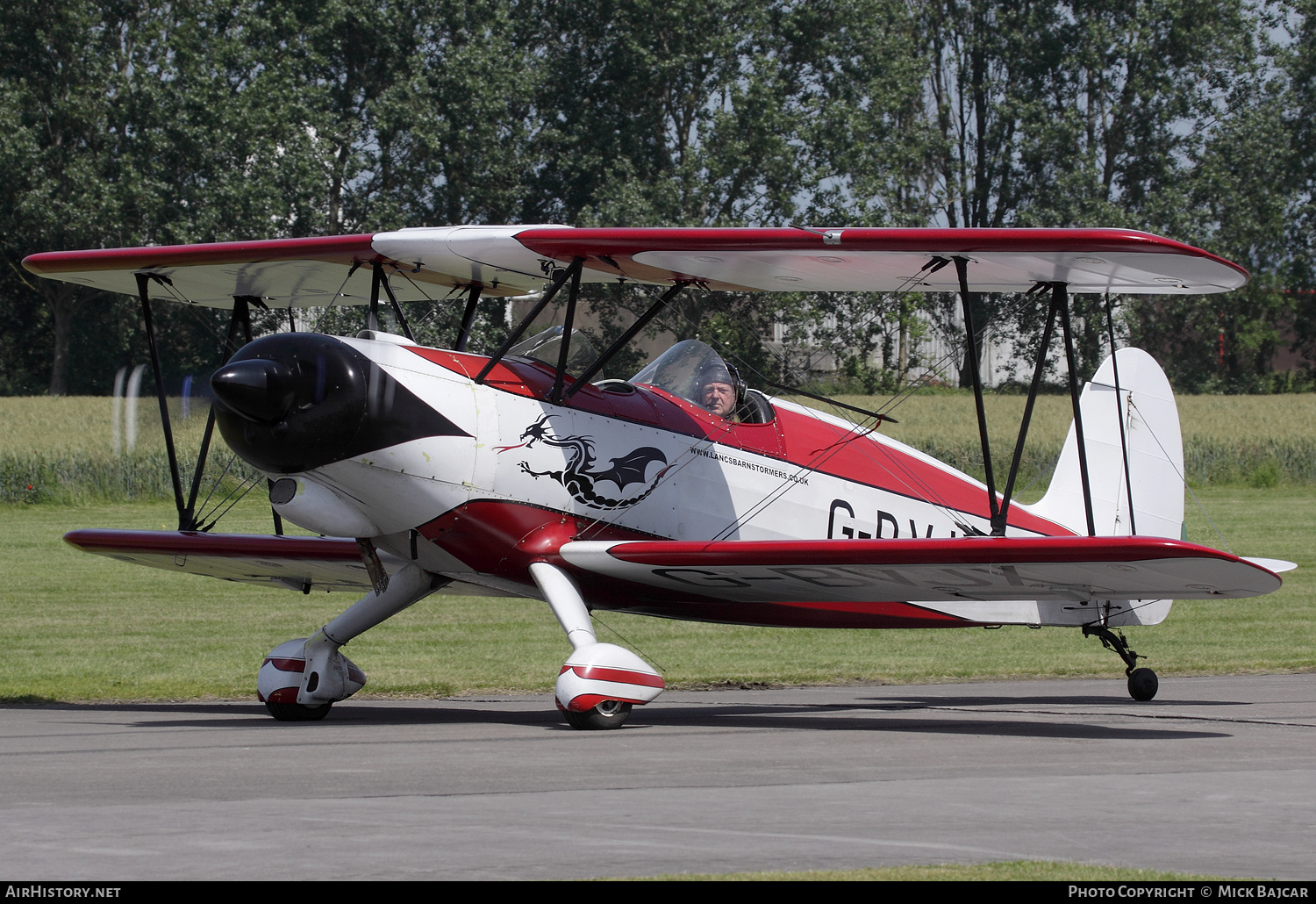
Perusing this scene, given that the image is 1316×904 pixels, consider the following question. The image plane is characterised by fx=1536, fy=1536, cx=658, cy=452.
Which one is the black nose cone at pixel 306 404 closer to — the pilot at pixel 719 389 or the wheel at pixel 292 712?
Result: the wheel at pixel 292 712

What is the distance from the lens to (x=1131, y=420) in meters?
13.1

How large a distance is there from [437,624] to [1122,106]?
181 ft

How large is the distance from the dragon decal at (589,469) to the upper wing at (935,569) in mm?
415

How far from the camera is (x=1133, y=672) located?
483 inches

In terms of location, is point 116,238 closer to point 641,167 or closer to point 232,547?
point 641,167

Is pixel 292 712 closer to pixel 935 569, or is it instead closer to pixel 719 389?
pixel 719 389

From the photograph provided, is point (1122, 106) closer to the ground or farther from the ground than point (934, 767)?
farther from the ground

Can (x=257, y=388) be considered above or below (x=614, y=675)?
above

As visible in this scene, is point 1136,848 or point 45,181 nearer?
point 1136,848

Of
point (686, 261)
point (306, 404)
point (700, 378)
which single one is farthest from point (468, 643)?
point (306, 404)

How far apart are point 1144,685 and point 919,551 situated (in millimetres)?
3697

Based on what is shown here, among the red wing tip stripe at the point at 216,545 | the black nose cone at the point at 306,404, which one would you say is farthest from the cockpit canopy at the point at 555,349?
the red wing tip stripe at the point at 216,545

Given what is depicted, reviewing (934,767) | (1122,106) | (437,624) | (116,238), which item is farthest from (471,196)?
(934,767)

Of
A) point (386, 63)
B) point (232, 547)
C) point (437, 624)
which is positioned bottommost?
point (437, 624)
